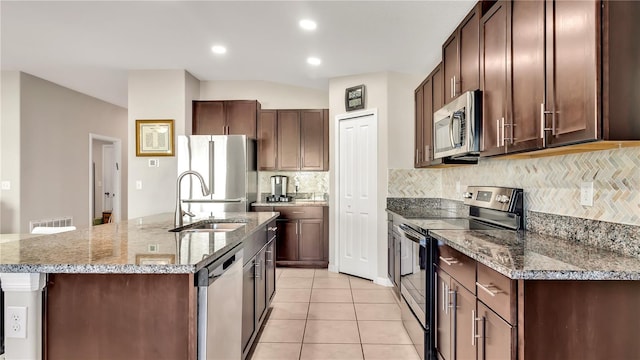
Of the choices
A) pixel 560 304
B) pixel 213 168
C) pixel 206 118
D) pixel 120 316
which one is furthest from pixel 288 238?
pixel 560 304

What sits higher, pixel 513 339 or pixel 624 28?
pixel 624 28

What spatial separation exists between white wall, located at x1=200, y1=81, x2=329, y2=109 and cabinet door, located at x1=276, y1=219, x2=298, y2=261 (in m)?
1.79

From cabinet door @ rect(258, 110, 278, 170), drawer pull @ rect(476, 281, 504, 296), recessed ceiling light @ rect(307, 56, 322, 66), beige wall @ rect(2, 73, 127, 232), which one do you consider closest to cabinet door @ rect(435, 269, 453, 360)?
drawer pull @ rect(476, 281, 504, 296)

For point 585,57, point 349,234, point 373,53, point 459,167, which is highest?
point 373,53

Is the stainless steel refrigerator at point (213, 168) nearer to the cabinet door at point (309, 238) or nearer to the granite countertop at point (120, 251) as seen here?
the cabinet door at point (309, 238)

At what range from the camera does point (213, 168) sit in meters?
4.70

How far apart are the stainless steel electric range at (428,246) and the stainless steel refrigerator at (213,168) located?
2.51 meters

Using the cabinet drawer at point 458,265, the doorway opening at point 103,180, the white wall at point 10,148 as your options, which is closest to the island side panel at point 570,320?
the cabinet drawer at point 458,265

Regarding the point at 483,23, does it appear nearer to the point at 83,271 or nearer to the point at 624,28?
the point at 624,28

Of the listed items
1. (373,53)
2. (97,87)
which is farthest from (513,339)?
(97,87)

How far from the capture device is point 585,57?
53.4 inches

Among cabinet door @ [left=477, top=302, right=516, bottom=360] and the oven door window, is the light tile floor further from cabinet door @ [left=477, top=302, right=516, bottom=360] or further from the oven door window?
cabinet door @ [left=477, top=302, right=516, bottom=360]

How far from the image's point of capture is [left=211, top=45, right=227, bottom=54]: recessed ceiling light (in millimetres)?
3963

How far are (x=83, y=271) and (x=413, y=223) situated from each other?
6.97 ft
